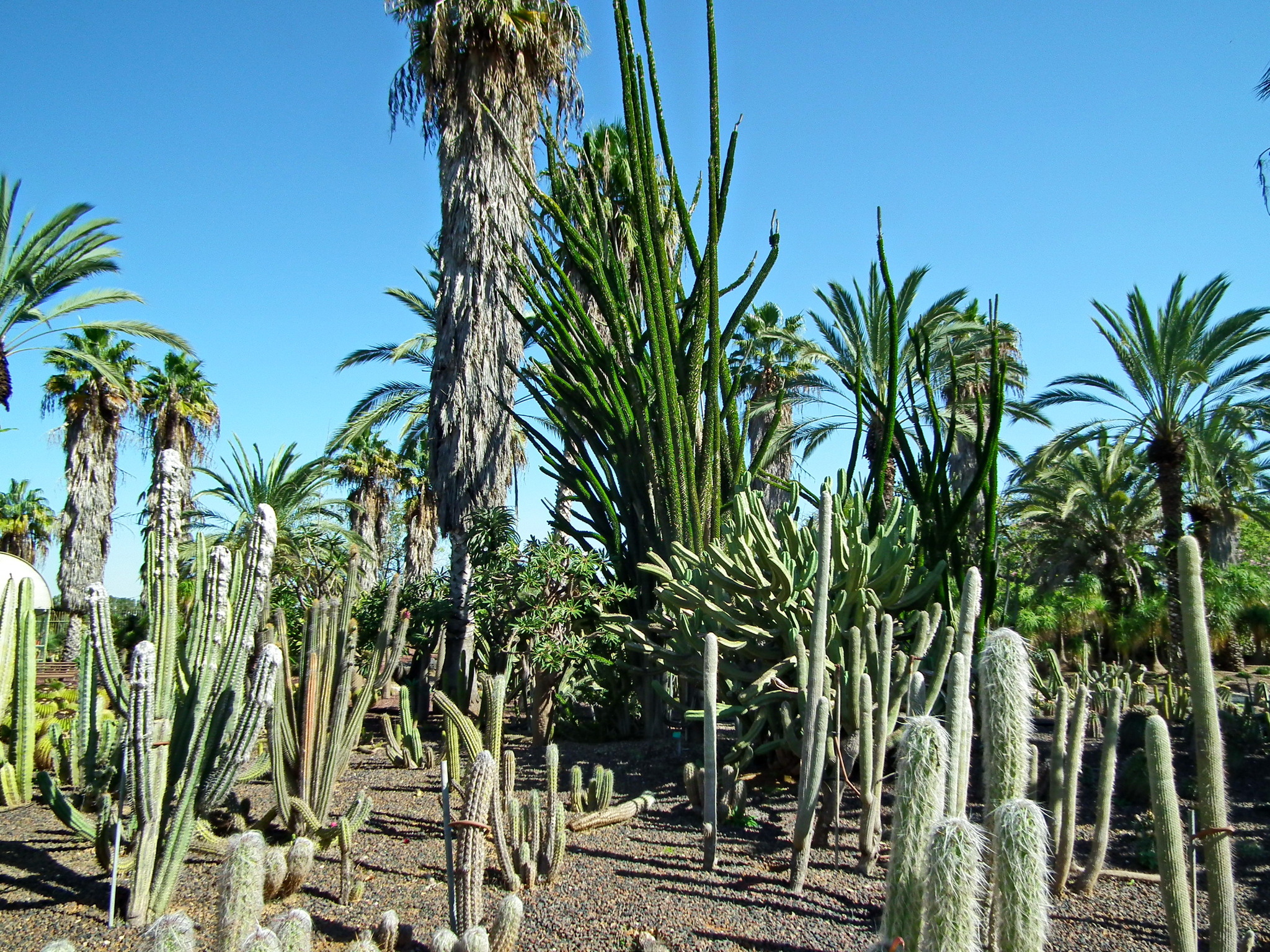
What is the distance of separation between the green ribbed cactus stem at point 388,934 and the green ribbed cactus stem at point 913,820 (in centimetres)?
206

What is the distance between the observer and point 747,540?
5.81m

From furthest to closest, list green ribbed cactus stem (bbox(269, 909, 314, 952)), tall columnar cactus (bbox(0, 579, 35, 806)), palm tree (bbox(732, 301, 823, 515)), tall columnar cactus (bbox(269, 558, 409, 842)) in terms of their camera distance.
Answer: palm tree (bbox(732, 301, 823, 515)), tall columnar cactus (bbox(0, 579, 35, 806)), tall columnar cactus (bbox(269, 558, 409, 842)), green ribbed cactus stem (bbox(269, 909, 314, 952))

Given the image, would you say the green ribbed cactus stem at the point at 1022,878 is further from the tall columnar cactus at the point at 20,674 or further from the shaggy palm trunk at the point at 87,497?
the shaggy palm trunk at the point at 87,497

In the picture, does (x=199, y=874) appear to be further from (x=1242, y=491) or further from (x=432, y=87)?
(x=1242, y=491)

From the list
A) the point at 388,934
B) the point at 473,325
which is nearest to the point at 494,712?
the point at 388,934

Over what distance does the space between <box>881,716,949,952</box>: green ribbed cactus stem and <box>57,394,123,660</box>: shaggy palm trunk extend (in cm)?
2017

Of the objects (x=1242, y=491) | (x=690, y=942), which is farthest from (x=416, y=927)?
(x=1242, y=491)

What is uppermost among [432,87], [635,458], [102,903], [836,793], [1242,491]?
[432,87]

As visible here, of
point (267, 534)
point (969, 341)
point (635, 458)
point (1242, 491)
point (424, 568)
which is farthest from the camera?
point (424, 568)

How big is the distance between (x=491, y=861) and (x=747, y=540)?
2.52m

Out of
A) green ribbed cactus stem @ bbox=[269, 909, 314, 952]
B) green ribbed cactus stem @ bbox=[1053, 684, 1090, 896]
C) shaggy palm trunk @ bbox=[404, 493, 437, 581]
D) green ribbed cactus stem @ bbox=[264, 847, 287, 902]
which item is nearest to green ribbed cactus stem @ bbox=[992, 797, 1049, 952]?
green ribbed cactus stem @ bbox=[269, 909, 314, 952]

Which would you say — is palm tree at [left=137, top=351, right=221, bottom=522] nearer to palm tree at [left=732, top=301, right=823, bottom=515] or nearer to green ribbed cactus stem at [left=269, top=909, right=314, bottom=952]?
palm tree at [left=732, top=301, right=823, bottom=515]

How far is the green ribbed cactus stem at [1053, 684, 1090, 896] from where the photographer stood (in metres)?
4.11

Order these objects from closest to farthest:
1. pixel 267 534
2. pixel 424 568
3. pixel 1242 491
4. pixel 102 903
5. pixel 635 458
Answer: pixel 102 903
pixel 267 534
pixel 635 458
pixel 1242 491
pixel 424 568
